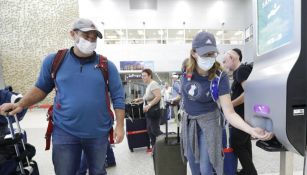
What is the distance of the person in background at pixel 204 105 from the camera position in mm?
1528

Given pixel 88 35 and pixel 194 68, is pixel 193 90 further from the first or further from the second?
pixel 88 35

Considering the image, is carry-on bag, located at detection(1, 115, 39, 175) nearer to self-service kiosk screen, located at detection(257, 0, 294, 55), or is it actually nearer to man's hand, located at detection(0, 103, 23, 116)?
man's hand, located at detection(0, 103, 23, 116)

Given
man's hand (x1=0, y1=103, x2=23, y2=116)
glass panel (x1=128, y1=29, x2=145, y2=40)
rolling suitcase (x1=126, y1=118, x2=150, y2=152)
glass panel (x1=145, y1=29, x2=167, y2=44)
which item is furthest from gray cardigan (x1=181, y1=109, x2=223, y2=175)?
glass panel (x1=128, y1=29, x2=145, y2=40)

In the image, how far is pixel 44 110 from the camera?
474 inches

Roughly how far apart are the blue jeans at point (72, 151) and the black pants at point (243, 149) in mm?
1346

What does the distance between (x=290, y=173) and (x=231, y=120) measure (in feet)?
1.76

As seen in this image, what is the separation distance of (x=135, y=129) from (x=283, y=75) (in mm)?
3483

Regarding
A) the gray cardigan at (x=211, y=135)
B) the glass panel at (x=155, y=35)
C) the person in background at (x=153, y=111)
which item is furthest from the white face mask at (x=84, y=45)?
the glass panel at (x=155, y=35)

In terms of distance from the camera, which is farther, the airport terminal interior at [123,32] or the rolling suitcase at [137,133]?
the airport terminal interior at [123,32]

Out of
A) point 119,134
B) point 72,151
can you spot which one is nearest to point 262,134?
point 119,134

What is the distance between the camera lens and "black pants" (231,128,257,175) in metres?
2.27

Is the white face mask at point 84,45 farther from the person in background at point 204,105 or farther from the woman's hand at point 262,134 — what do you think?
the woman's hand at point 262,134

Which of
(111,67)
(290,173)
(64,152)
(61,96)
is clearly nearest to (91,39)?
(111,67)

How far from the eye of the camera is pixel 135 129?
3.97 metres
